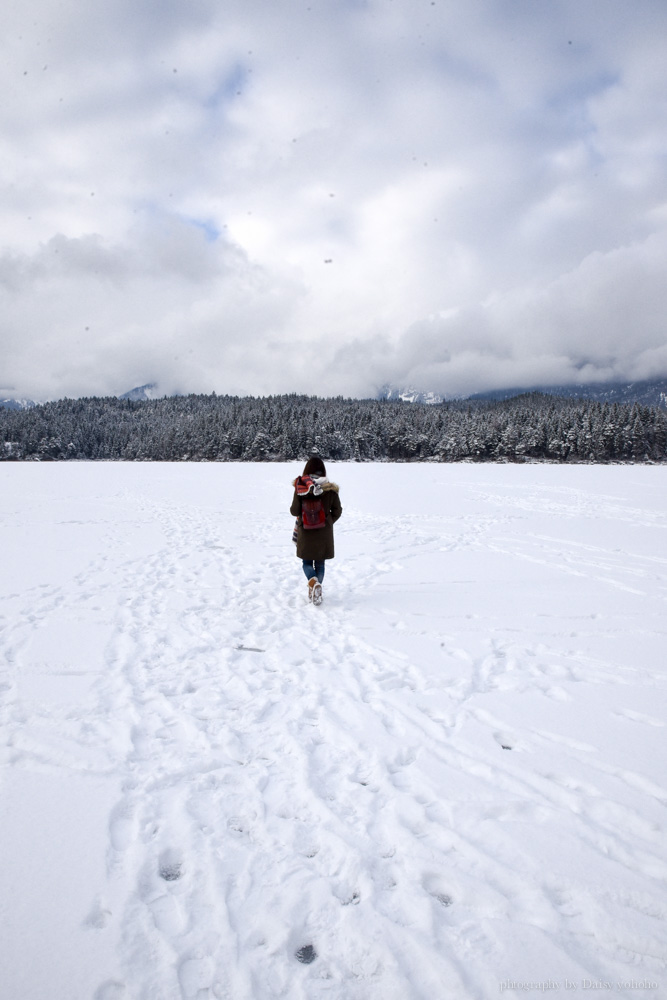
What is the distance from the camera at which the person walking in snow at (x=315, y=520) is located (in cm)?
727

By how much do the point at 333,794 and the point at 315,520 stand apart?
4.47 meters

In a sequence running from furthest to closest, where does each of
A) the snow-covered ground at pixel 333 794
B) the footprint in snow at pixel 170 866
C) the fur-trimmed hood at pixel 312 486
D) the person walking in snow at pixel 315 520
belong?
the person walking in snow at pixel 315 520
the fur-trimmed hood at pixel 312 486
the footprint in snow at pixel 170 866
the snow-covered ground at pixel 333 794

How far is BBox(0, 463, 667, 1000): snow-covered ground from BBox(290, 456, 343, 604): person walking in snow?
2.61ft

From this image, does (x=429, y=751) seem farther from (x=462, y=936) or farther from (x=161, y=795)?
(x=161, y=795)

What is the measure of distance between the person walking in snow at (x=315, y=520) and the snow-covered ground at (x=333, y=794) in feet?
2.61

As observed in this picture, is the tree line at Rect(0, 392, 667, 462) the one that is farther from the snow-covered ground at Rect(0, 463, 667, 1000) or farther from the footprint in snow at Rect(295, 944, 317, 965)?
the footprint in snow at Rect(295, 944, 317, 965)

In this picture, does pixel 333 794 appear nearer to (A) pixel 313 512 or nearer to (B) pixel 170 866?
(B) pixel 170 866

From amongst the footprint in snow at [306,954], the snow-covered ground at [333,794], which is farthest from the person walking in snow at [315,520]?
the footprint in snow at [306,954]

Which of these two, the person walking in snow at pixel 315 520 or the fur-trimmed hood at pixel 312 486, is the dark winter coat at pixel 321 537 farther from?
the fur-trimmed hood at pixel 312 486

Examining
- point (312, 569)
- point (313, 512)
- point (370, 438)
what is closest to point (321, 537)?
point (313, 512)

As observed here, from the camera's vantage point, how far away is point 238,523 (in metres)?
15.4

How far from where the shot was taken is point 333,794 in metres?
3.22

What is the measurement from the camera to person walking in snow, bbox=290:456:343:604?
23.9ft

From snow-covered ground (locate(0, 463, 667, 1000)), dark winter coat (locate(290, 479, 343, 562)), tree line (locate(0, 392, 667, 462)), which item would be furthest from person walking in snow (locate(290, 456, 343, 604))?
tree line (locate(0, 392, 667, 462))
